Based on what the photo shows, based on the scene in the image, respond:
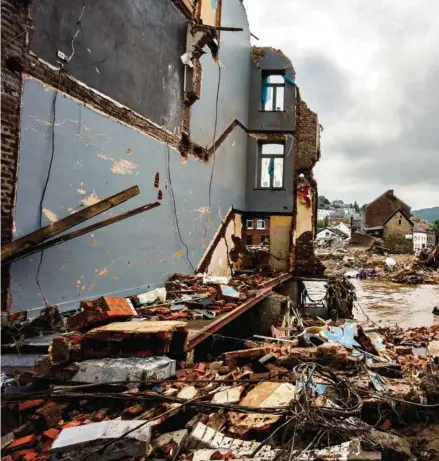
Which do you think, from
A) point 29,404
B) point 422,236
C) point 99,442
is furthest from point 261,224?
point 422,236

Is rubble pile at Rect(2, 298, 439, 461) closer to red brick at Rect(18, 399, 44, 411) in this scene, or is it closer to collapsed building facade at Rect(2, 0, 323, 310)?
red brick at Rect(18, 399, 44, 411)

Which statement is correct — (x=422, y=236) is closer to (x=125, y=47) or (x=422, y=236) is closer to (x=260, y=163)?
(x=260, y=163)

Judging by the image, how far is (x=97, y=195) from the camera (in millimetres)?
6965

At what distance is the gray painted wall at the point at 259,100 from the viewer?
1573 cm

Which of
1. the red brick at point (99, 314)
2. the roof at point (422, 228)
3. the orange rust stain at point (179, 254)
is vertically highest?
the roof at point (422, 228)

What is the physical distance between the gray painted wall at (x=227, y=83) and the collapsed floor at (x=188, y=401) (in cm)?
728

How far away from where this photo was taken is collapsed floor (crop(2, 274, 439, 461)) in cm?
328

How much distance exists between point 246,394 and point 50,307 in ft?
10.0

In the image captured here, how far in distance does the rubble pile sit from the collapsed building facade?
6.42 feet

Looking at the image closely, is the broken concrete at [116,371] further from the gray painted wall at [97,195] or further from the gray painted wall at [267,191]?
the gray painted wall at [267,191]

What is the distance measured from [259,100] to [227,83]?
2.85 meters

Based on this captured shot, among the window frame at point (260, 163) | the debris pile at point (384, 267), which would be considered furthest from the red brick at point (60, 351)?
the debris pile at point (384, 267)

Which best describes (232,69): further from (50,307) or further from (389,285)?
(389,285)

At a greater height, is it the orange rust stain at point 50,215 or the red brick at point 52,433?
the orange rust stain at point 50,215
